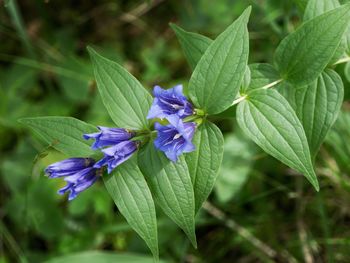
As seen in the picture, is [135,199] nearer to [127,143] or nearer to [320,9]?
[127,143]

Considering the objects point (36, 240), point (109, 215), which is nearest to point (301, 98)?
point (109, 215)

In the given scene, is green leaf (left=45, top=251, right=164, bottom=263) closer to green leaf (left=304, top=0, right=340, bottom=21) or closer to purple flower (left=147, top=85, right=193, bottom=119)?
purple flower (left=147, top=85, right=193, bottom=119)

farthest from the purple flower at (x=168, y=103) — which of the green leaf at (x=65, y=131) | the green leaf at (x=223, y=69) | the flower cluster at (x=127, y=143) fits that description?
the green leaf at (x=65, y=131)

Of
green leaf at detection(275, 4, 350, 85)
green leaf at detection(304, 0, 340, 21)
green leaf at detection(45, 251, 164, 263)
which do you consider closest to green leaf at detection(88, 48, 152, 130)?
green leaf at detection(275, 4, 350, 85)

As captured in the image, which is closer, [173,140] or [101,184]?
[173,140]

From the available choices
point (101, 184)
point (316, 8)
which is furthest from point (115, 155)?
point (101, 184)

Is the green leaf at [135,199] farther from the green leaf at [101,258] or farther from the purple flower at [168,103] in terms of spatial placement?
the green leaf at [101,258]

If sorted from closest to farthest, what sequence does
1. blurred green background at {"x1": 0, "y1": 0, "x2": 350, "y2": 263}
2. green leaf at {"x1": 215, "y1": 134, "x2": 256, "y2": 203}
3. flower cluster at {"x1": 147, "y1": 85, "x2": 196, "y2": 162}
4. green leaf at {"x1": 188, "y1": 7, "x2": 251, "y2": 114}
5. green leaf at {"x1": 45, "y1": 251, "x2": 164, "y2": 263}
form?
flower cluster at {"x1": 147, "y1": 85, "x2": 196, "y2": 162}, green leaf at {"x1": 188, "y1": 7, "x2": 251, "y2": 114}, green leaf at {"x1": 45, "y1": 251, "x2": 164, "y2": 263}, blurred green background at {"x1": 0, "y1": 0, "x2": 350, "y2": 263}, green leaf at {"x1": 215, "y1": 134, "x2": 256, "y2": 203}

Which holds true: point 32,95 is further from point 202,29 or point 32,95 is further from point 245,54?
point 245,54
